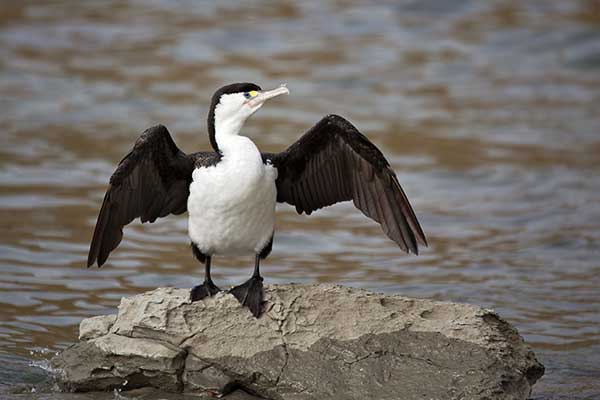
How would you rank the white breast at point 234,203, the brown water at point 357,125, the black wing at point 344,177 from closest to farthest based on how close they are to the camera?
the white breast at point 234,203, the black wing at point 344,177, the brown water at point 357,125

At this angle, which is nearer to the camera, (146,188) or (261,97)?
(261,97)

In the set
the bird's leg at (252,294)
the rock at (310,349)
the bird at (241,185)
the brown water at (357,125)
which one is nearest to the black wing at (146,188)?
the bird at (241,185)

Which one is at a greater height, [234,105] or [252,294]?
[234,105]

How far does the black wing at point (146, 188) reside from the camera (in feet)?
21.8

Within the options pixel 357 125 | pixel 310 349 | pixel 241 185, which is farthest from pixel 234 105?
pixel 357 125

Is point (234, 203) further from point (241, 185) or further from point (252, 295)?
point (252, 295)

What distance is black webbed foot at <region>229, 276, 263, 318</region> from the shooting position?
21.4ft

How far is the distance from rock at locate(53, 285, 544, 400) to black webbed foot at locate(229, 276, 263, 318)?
0.04m

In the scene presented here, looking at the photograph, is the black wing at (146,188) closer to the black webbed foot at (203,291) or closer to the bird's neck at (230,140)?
the bird's neck at (230,140)

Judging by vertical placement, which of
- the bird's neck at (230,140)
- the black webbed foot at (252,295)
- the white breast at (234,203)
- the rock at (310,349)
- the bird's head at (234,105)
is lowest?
the rock at (310,349)

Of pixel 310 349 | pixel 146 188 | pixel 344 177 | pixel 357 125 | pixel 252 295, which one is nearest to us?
pixel 310 349

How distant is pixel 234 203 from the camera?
6.54 meters

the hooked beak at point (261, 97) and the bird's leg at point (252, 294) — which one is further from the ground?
the hooked beak at point (261, 97)

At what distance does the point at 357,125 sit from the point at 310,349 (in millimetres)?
8206
